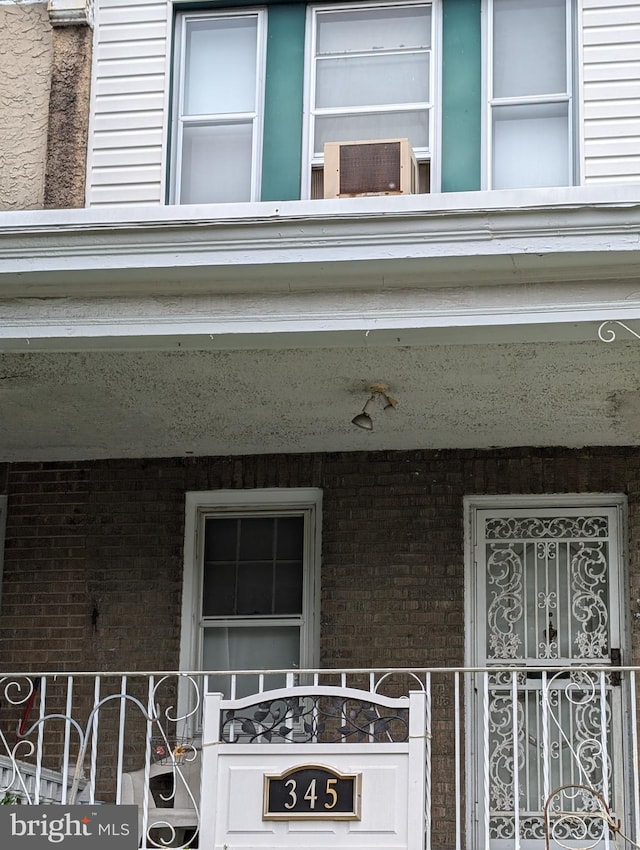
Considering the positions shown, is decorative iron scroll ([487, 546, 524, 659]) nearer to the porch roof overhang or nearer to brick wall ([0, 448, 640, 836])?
brick wall ([0, 448, 640, 836])

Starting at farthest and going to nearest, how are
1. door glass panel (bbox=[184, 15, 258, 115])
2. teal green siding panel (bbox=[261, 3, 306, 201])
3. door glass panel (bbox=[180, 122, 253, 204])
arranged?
door glass panel (bbox=[184, 15, 258, 115]), door glass panel (bbox=[180, 122, 253, 204]), teal green siding panel (bbox=[261, 3, 306, 201])

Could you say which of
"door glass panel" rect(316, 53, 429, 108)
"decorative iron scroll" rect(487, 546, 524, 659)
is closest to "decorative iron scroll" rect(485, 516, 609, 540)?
"decorative iron scroll" rect(487, 546, 524, 659)

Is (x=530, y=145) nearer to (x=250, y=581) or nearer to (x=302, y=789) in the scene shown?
(x=250, y=581)

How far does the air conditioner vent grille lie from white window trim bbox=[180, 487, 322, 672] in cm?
236

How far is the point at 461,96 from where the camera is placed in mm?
8969

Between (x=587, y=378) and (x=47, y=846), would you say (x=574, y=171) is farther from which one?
(x=47, y=846)

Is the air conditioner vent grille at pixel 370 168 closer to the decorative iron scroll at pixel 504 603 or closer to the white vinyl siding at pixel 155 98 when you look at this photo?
the white vinyl siding at pixel 155 98

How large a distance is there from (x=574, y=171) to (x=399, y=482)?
7.87 feet

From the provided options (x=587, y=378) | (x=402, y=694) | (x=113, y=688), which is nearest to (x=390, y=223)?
(x=587, y=378)

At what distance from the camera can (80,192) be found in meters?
9.07

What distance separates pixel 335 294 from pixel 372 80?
243 centimetres

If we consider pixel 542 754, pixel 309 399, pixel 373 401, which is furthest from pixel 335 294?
pixel 542 754

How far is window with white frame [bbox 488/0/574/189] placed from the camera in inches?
348

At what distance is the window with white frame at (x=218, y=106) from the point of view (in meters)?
9.18
